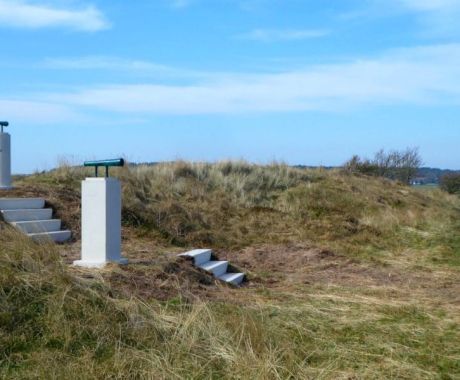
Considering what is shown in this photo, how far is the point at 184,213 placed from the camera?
14.3 m

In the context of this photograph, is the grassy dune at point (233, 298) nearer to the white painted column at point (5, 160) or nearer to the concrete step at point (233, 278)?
the concrete step at point (233, 278)

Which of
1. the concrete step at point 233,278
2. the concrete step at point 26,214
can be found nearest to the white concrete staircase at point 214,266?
the concrete step at point 233,278

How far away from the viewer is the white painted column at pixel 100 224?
810cm

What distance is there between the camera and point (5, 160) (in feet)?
40.1

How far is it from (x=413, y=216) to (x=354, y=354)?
496 inches

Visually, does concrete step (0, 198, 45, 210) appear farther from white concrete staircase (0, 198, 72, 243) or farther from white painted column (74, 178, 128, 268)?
white painted column (74, 178, 128, 268)

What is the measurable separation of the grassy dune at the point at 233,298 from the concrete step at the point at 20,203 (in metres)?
0.55

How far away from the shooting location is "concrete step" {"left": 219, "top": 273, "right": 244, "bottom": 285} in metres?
9.33

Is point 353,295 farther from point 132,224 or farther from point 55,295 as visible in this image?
point 132,224

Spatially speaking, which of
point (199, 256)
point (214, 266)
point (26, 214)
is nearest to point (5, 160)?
point (26, 214)

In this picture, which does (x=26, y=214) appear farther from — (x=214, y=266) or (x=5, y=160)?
(x=214, y=266)

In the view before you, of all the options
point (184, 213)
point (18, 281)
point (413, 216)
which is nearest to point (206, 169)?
point (184, 213)

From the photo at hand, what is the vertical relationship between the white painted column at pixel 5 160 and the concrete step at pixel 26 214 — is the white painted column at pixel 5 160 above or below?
above

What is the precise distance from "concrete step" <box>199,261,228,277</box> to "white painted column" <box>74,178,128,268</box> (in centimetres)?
164
